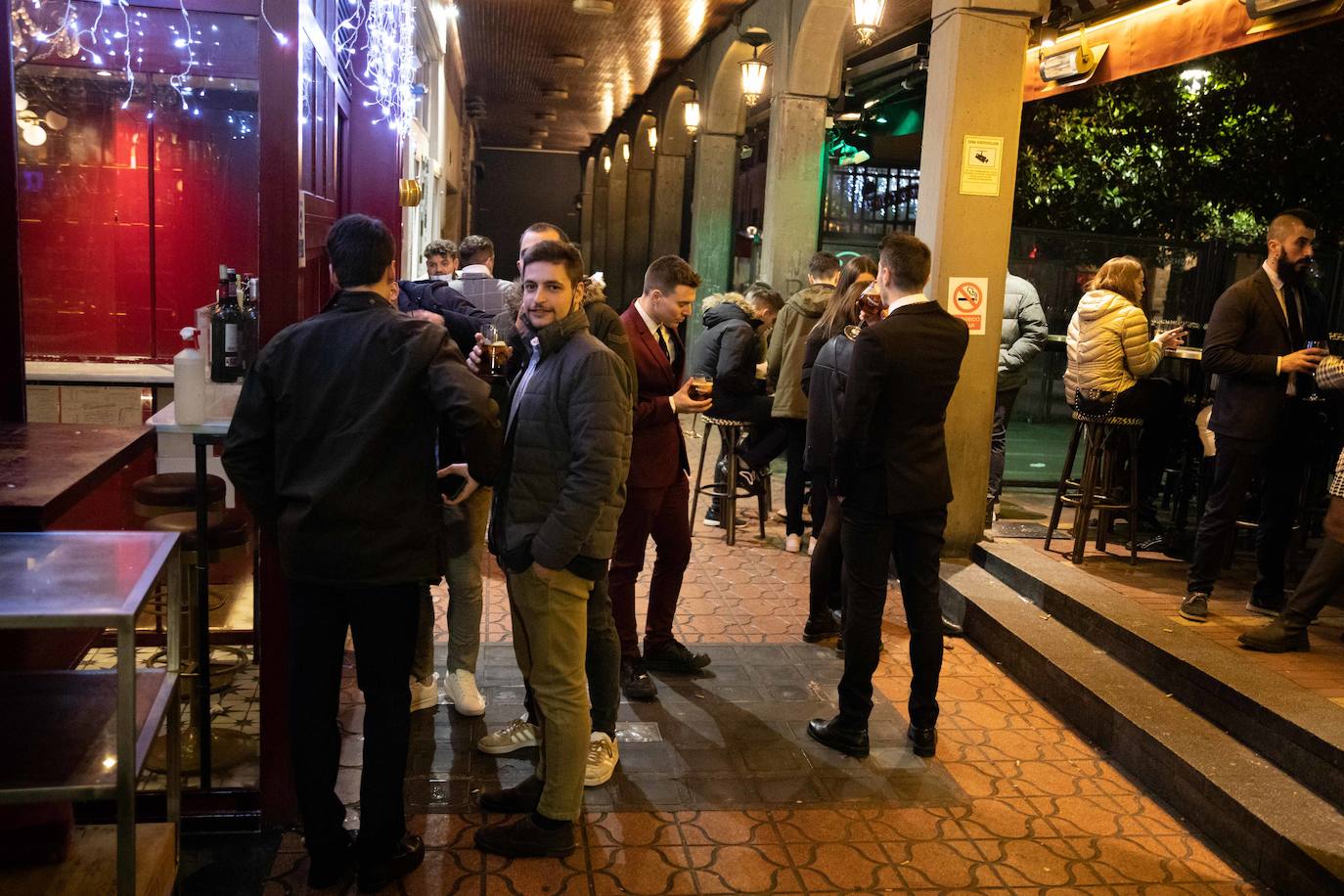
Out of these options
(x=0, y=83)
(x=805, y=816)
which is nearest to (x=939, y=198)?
(x=805, y=816)

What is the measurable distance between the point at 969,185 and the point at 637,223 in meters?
15.7

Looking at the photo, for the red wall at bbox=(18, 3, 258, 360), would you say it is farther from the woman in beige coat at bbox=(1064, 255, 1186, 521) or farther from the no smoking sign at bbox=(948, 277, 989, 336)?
the woman in beige coat at bbox=(1064, 255, 1186, 521)

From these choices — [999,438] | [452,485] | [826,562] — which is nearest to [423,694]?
[452,485]

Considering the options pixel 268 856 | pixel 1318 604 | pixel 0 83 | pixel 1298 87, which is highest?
pixel 1298 87

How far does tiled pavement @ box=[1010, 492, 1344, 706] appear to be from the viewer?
4.62 m

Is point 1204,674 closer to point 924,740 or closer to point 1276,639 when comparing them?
point 1276,639

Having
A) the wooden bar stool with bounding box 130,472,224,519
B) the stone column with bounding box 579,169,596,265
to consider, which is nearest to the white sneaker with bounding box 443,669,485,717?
the wooden bar stool with bounding box 130,472,224,519

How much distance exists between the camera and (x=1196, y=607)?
5328 millimetres

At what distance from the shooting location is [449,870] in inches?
128

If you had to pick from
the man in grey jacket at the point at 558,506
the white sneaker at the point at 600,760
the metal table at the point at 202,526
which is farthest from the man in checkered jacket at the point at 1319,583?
the metal table at the point at 202,526

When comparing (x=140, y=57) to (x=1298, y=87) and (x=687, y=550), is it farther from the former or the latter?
(x=1298, y=87)

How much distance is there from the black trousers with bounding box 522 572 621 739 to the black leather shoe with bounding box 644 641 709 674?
997 millimetres

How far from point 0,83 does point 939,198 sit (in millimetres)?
4409

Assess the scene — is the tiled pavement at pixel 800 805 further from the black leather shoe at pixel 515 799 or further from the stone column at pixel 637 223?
the stone column at pixel 637 223
